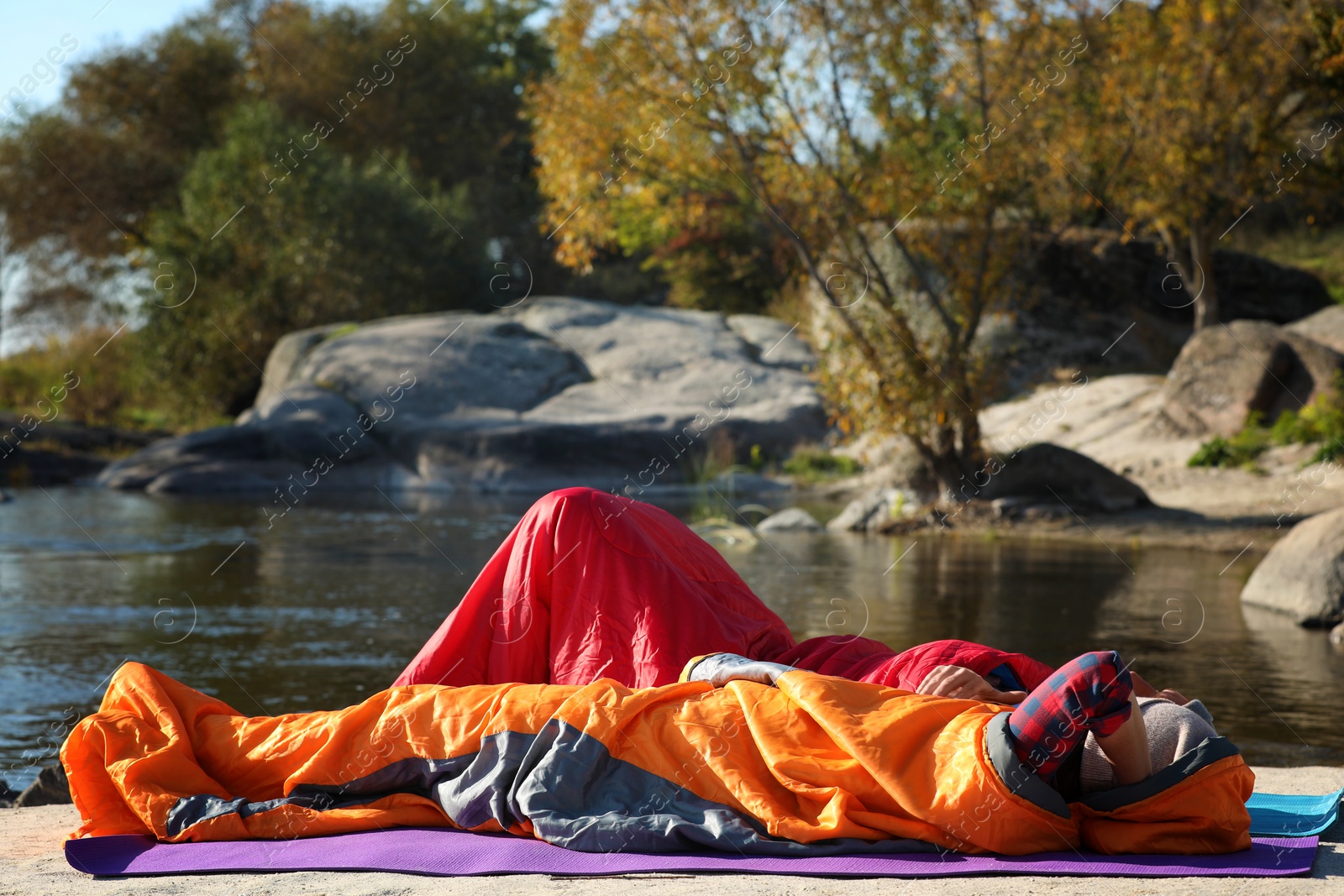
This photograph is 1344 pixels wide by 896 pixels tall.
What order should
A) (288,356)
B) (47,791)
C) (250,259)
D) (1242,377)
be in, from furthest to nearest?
1. (250,259)
2. (288,356)
3. (1242,377)
4. (47,791)

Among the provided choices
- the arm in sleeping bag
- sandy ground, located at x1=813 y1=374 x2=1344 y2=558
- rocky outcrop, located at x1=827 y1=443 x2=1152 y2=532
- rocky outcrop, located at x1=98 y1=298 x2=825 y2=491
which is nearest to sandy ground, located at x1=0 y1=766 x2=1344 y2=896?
the arm in sleeping bag

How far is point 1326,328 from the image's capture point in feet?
47.3

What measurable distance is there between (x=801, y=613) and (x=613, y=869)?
4386 mm

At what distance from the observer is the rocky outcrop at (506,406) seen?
49.9ft

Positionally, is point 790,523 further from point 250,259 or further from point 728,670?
point 250,259

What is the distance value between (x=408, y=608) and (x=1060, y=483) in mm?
7049

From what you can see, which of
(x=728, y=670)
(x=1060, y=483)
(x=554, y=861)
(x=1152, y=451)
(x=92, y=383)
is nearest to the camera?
(x=554, y=861)

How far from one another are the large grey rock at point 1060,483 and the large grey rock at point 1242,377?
98.1 inches

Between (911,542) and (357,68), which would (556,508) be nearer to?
(911,542)

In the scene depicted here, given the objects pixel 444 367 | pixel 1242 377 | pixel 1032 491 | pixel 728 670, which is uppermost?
pixel 444 367

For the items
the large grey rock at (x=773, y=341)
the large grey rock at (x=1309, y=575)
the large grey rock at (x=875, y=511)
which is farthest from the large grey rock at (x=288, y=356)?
the large grey rock at (x=1309, y=575)

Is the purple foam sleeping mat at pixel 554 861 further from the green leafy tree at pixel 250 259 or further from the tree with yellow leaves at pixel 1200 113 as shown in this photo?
the green leafy tree at pixel 250 259

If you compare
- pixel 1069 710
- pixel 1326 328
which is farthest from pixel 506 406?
pixel 1069 710

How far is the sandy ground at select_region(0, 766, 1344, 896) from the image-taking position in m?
2.50
